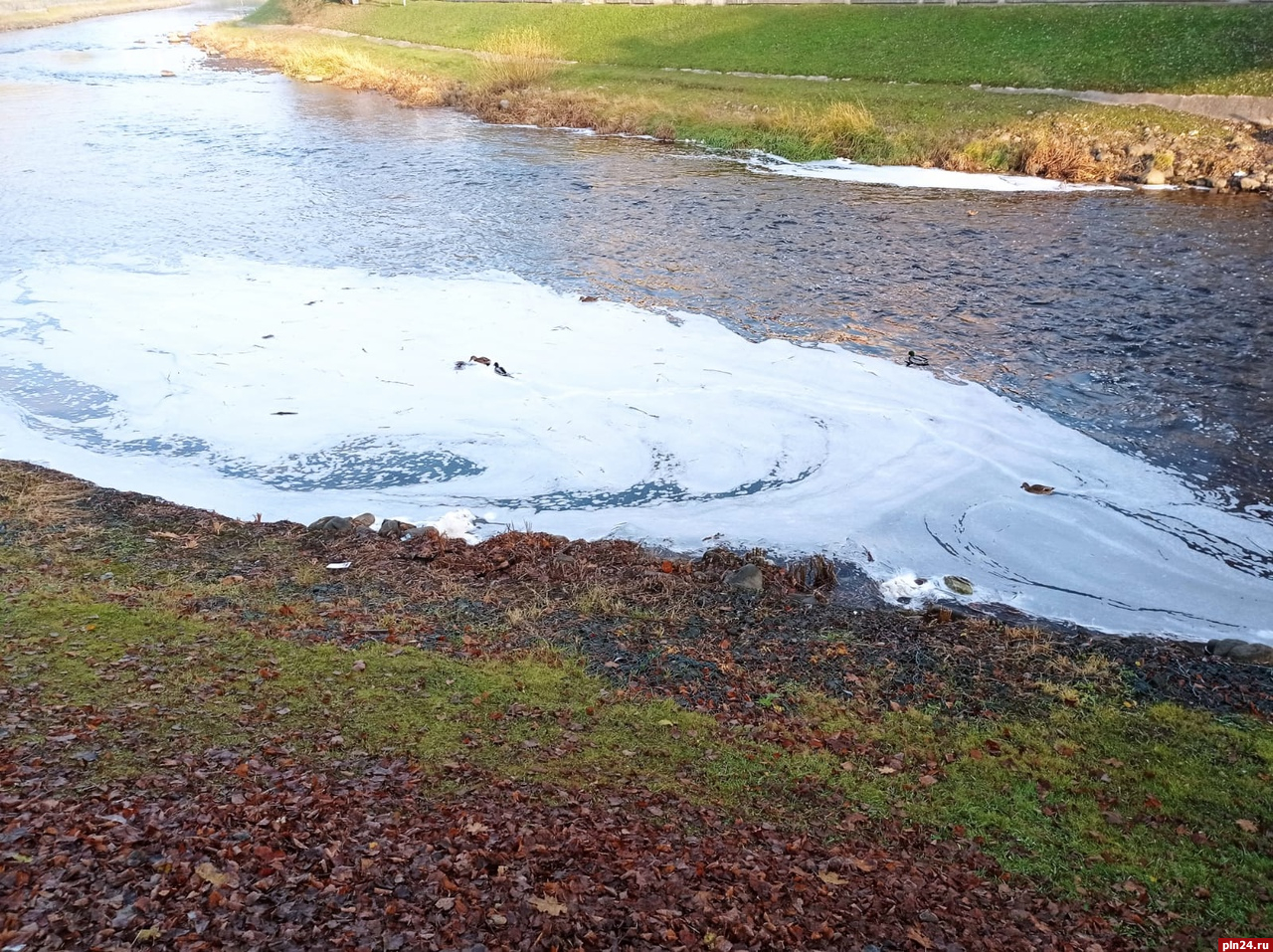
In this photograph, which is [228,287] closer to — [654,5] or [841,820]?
[841,820]

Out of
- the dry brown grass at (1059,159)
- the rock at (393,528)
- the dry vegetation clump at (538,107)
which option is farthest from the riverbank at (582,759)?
the dry vegetation clump at (538,107)

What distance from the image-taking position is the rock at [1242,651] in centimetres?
768

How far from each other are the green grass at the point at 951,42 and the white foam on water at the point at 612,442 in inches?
700

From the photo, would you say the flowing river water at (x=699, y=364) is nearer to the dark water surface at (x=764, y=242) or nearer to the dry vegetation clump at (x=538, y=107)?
the dark water surface at (x=764, y=242)

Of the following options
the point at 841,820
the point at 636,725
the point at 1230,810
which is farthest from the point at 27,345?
the point at 1230,810

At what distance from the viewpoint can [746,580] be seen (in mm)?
8836

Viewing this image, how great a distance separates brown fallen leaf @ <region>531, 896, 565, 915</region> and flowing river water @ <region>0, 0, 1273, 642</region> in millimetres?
5429

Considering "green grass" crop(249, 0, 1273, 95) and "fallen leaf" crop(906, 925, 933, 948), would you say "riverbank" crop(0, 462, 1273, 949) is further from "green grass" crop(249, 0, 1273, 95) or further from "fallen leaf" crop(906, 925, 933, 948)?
"green grass" crop(249, 0, 1273, 95)

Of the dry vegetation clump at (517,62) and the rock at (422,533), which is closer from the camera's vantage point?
the rock at (422,533)

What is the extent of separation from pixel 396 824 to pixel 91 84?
46602mm

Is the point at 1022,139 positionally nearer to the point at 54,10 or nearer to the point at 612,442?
the point at 612,442

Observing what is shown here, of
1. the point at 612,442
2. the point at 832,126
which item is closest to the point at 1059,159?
the point at 832,126

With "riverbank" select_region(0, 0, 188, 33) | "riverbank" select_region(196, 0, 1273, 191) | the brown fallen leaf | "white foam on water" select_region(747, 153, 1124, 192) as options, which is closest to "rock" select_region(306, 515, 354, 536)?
the brown fallen leaf

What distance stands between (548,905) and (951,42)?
32302mm
